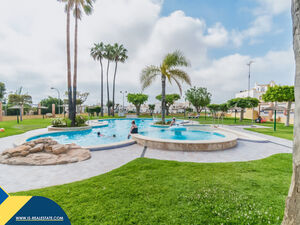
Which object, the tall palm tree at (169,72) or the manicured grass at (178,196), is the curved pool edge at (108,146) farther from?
the tall palm tree at (169,72)

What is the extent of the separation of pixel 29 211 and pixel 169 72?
15.6m

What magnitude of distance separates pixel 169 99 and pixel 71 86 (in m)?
30.9

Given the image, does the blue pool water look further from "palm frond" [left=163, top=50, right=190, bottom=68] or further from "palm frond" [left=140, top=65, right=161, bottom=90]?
"palm frond" [left=163, top=50, right=190, bottom=68]

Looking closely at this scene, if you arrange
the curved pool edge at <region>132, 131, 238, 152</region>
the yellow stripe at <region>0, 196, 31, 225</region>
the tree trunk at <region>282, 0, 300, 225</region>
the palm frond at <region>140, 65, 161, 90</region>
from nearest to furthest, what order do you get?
the yellow stripe at <region>0, 196, 31, 225</region>
the tree trunk at <region>282, 0, 300, 225</region>
the curved pool edge at <region>132, 131, 238, 152</region>
the palm frond at <region>140, 65, 161, 90</region>

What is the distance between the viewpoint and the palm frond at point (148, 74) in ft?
51.5

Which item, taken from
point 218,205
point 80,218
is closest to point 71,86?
point 80,218

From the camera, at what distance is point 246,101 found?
882 inches

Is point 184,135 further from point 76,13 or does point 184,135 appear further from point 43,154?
point 76,13

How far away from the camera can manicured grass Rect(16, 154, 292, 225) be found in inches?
88.7

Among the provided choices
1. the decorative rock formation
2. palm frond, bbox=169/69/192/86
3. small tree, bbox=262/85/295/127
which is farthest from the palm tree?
small tree, bbox=262/85/295/127

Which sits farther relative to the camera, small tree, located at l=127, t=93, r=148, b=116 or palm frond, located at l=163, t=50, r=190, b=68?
small tree, located at l=127, t=93, r=148, b=116

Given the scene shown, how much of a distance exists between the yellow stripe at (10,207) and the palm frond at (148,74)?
15.1m

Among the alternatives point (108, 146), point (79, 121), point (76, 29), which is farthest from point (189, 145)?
point (76, 29)

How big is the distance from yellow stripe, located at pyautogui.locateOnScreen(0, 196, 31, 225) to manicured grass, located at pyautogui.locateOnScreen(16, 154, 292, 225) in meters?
1.18
